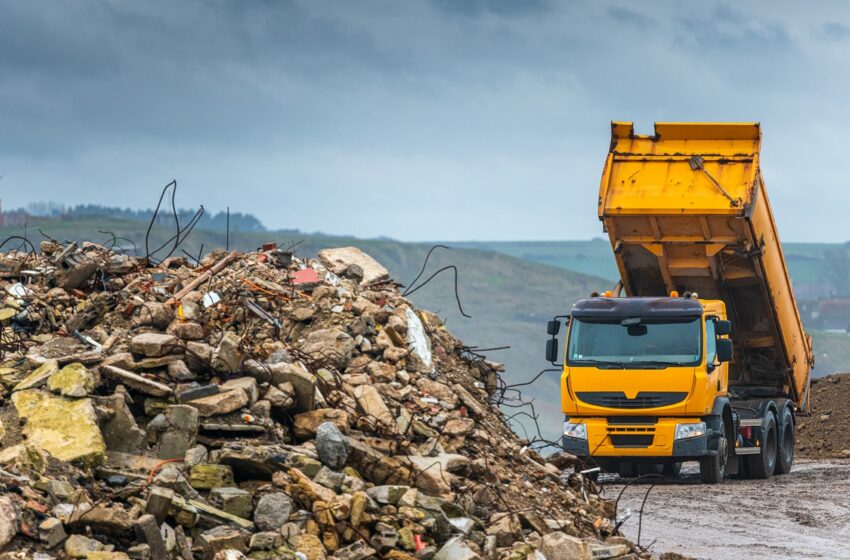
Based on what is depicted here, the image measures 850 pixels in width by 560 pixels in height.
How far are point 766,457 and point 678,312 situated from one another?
3169 millimetres

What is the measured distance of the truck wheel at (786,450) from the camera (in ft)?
68.0

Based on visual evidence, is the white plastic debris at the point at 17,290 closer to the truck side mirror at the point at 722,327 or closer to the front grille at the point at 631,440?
the front grille at the point at 631,440

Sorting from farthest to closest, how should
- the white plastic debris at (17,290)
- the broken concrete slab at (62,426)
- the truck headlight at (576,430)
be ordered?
the truck headlight at (576,430), the white plastic debris at (17,290), the broken concrete slab at (62,426)

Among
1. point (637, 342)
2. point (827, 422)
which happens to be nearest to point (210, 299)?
point (637, 342)

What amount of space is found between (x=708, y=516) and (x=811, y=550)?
233 centimetres

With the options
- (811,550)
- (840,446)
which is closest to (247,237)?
(840,446)

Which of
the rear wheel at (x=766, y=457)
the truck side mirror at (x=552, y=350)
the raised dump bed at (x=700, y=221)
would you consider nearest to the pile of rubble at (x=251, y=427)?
the truck side mirror at (x=552, y=350)

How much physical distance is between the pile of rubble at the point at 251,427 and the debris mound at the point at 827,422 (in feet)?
38.8

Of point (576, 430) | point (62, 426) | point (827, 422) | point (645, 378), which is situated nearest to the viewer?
point (62, 426)

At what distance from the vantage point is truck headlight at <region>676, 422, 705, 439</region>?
18078 mm

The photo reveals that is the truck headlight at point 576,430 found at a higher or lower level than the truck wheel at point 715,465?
higher

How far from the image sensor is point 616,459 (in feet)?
61.1

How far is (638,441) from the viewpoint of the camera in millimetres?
18234

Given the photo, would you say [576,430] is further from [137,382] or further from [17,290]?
[137,382]
